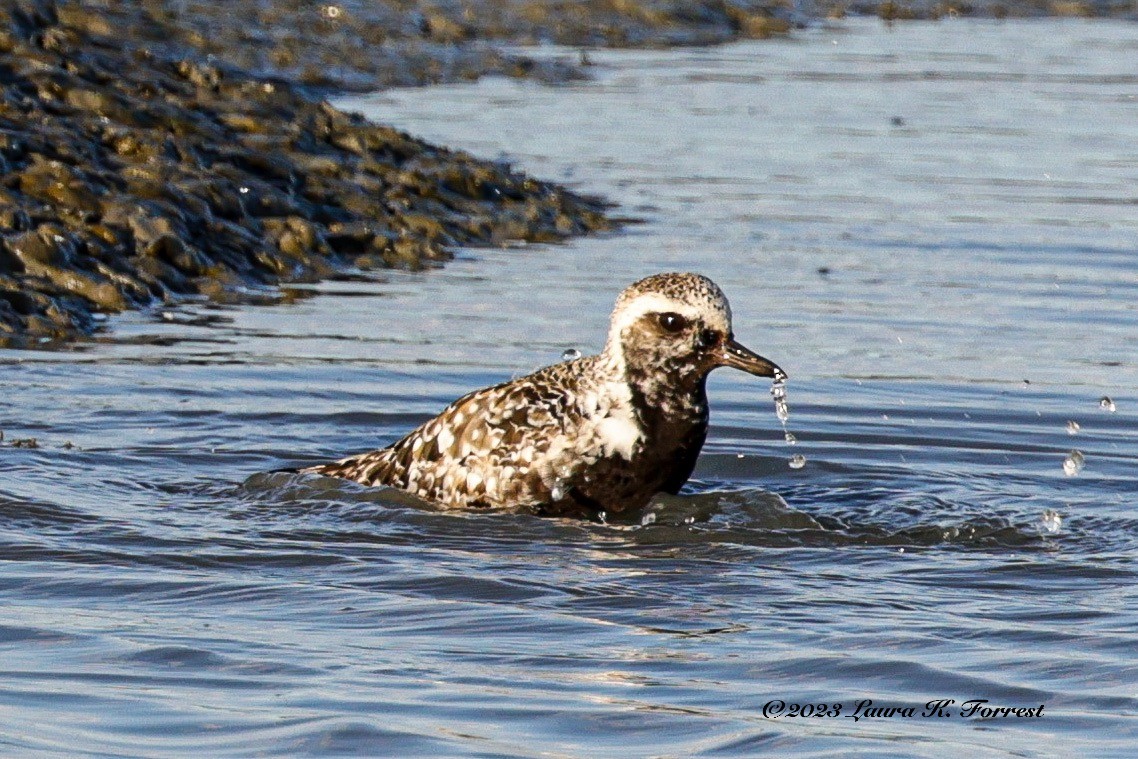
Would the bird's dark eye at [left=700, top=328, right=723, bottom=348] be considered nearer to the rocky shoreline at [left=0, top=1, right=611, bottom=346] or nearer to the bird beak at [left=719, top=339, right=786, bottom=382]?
the bird beak at [left=719, top=339, right=786, bottom=382]

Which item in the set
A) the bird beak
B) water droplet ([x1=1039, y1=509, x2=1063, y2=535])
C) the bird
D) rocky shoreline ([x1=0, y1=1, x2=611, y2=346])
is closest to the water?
water droplet ([x1=1039, y1=509, x2=1063, y2=535])

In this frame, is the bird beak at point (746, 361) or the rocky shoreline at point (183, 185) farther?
the rocky shoreline at point (183, 185)

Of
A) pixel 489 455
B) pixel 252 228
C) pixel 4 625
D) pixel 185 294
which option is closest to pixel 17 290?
pixel 185 294

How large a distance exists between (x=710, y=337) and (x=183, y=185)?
688 cm

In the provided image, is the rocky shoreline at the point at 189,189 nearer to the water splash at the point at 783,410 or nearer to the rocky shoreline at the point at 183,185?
the rocky shoreline at the point at 183,185

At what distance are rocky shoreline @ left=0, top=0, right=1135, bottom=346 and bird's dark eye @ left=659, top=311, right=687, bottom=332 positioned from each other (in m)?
4.83

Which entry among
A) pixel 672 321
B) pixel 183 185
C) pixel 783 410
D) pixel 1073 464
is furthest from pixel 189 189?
pixel 1073 464

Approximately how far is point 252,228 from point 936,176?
20.7ft

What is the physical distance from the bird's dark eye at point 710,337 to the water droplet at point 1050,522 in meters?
1.60

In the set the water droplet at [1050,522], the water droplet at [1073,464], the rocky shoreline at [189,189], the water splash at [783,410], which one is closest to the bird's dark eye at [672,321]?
the water splash at [783,410]

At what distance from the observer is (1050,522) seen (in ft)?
30.8

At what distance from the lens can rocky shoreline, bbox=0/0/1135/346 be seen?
45.5 ft

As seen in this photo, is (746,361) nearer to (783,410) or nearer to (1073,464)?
(783,410)

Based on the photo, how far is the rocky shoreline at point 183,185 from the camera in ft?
45.5
